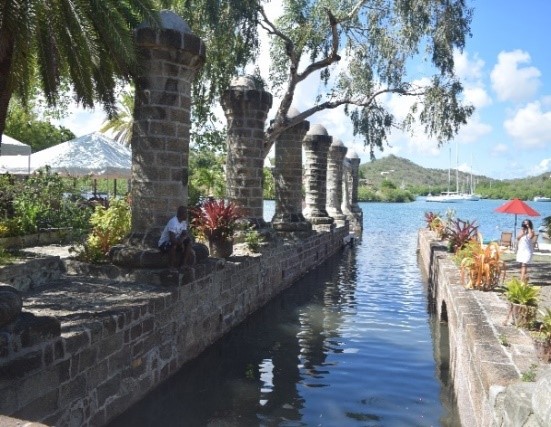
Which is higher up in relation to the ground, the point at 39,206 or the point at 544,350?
the point at 39,206

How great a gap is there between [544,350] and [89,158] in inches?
491

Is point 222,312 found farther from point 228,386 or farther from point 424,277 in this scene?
point 424,277

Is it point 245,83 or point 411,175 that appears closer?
point 245,83

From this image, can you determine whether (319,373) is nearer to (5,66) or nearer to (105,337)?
(105,337)

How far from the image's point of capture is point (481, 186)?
16438cm

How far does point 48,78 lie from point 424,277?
42.8 feet

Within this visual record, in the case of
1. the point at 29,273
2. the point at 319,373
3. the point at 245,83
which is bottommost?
the point at 319,373

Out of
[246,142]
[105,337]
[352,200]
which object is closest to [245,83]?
[246,142]

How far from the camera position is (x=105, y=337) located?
5.77 meters

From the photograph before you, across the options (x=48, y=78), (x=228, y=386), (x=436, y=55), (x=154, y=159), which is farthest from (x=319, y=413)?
(x=436, y=55)

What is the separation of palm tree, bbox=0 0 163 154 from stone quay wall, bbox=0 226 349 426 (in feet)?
7.78

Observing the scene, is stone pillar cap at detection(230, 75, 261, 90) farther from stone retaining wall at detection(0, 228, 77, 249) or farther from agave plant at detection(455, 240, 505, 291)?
agave plant at detection(455, 240, 505, 291)

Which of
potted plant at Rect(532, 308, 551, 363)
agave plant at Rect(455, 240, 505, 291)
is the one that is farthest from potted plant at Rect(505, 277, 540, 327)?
agave plant at Rect(455, 240, 505, 291)

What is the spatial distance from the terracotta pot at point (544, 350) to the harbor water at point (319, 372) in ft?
5.04
